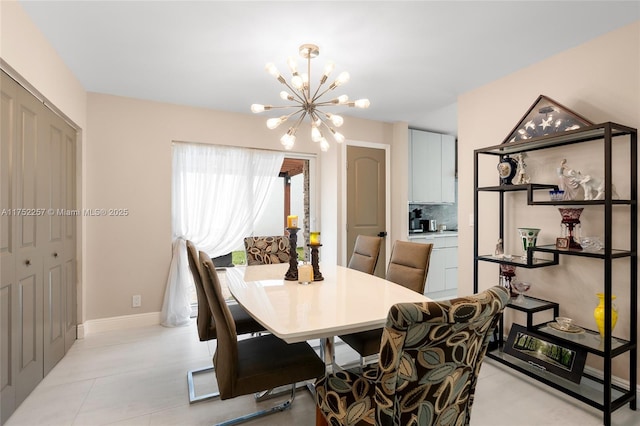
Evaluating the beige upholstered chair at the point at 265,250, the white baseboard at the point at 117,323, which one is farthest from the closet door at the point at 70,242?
the beige upholstered chair at the point at 265,250

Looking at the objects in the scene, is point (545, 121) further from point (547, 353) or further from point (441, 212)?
point (441, 212)

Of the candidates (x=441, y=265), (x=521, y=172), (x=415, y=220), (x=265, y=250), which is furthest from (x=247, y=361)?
(x=415, y=220)

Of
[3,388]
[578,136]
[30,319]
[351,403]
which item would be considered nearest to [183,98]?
[30,319]

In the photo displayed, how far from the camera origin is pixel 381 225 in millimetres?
4406

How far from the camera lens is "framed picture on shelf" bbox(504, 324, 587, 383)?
2.07m

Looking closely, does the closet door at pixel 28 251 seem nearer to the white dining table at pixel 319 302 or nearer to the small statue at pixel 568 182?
the white dining table at pixel 319 302

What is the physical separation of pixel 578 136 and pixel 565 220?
581mm

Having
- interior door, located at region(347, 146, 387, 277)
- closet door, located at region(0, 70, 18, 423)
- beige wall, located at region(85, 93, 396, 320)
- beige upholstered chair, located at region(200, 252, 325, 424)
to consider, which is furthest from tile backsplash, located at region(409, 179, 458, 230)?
closet door, located at region(0, 70, 18, 423)

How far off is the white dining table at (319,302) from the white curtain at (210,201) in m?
1.34

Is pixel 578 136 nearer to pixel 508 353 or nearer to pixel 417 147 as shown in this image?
pixel 508 353

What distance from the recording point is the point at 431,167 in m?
4.83

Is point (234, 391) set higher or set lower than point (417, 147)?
lower

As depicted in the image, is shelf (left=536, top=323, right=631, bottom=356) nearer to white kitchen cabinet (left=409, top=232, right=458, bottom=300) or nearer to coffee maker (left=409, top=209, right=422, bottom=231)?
white kitchen cabinet (left=409, top=232, right=458, bottom=300)

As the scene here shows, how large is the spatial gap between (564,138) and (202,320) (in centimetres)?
279
